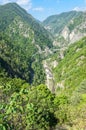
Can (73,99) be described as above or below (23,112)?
below

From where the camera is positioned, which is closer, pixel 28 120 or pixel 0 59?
pixel 28 120

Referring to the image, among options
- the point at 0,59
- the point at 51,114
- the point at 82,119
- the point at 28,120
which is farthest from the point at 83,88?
the point at 0,59

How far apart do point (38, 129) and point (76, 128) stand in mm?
9691

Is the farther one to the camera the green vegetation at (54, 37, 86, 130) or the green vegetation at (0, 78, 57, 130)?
the green vegetation at (54, 37, 86, 130)

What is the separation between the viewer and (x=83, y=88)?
10638 cm

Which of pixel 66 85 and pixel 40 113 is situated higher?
pixel 40 113

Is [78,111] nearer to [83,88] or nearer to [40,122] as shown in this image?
[40,122]

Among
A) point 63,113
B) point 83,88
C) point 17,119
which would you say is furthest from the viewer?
point 83,88

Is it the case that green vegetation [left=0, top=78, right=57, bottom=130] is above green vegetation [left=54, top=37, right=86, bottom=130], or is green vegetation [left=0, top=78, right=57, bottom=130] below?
above

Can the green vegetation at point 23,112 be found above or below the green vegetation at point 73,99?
above

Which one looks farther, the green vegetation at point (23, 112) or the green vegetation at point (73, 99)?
the green vegetation at point (73, 99)

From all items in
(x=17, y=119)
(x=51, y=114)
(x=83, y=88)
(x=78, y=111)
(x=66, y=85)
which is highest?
(x=17, y=119)

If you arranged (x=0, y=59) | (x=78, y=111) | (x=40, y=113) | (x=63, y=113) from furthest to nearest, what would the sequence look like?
(x=0, y=59), (x=63, y=113), (x=40, y=113), (x=78, y=111)

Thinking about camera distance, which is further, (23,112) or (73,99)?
(73,99)
